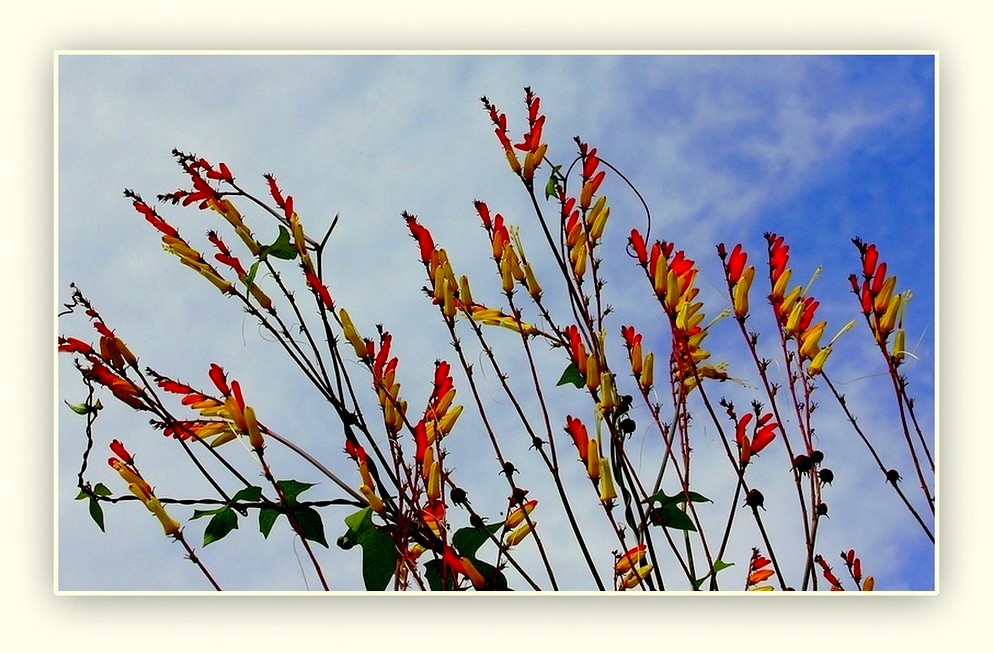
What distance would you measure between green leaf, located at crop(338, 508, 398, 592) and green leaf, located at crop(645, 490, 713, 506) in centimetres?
39

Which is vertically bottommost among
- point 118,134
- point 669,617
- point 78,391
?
point 669,617

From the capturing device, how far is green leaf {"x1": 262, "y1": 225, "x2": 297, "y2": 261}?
5.17 ft

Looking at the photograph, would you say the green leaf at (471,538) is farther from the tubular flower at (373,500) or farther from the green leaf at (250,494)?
the green leaf at (250,494)

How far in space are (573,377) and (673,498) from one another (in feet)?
0.77

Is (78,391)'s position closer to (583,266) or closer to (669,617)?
(583,266)

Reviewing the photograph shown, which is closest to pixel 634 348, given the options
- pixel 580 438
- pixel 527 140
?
pixel 580 438

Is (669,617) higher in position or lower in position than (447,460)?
lower

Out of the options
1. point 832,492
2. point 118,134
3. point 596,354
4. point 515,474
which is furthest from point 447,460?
point 118,134

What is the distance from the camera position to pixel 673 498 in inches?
61.0

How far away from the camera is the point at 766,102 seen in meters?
1.66

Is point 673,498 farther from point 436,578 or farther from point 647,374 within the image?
point 436,578

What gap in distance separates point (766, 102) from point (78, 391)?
3.84ft

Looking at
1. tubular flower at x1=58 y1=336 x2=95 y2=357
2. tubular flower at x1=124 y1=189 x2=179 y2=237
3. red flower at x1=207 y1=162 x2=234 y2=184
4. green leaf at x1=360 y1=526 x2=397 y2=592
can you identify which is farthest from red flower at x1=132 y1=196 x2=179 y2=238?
green leaf at x1=360 y1=526 x2=397 y2=592

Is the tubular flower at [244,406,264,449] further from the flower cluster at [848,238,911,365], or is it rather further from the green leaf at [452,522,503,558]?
the flower cluster at [848,238,911,365]
